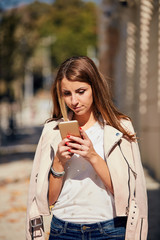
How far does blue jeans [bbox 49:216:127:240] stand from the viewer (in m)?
1.95

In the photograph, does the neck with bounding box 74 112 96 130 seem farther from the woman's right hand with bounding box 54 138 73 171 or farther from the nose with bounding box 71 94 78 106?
the woman's right hand with bounding box 54 138 73 171

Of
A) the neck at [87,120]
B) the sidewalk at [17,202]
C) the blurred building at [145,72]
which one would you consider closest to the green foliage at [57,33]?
the blurred building at [145,72]

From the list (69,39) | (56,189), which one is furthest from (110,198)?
(69,39)

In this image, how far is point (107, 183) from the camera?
1.94 m

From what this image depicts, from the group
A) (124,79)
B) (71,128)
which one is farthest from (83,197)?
(124,79)

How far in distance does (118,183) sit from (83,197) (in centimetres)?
20

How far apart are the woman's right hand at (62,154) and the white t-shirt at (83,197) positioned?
106mm

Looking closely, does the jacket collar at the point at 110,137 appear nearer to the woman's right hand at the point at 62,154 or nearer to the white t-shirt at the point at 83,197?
the white t-shirt at the point at 83,197

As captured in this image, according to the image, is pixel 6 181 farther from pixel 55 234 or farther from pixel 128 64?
pixel 55 234

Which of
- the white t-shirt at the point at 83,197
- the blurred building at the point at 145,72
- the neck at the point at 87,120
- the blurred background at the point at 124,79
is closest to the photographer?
the white t-shirt at the point at 83,197

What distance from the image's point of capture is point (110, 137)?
202 cm

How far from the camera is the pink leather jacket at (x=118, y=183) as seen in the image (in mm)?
1945

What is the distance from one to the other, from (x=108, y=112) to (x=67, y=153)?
397 mm

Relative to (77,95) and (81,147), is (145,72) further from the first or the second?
(81,147)
